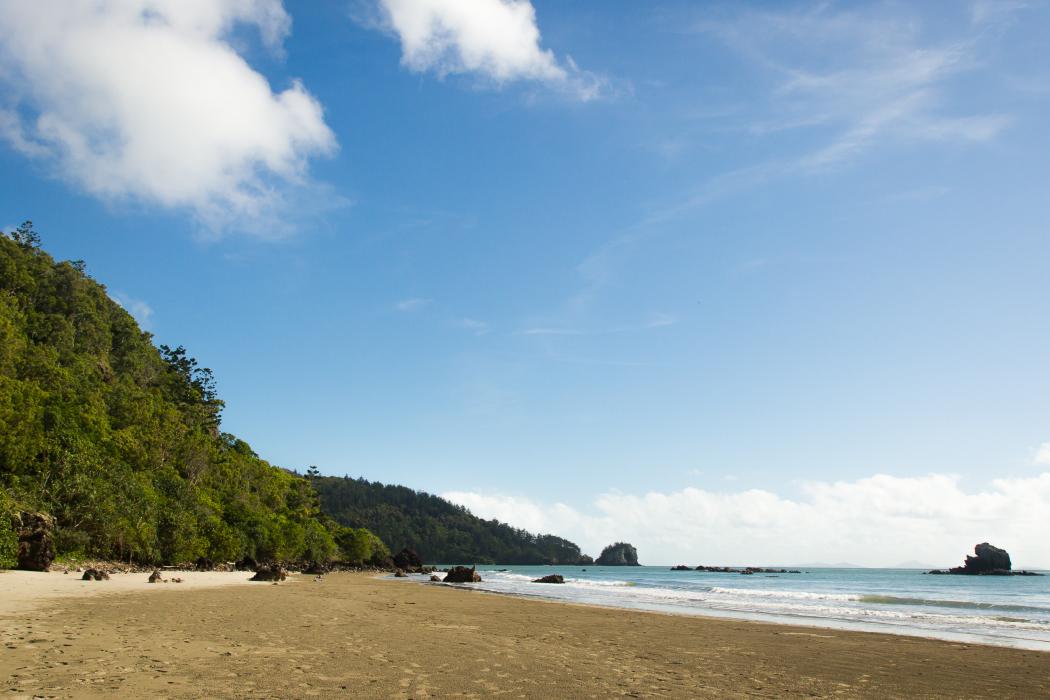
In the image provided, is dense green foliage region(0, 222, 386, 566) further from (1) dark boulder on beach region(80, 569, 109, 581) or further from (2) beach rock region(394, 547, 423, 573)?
(2) beach rock region(394, 547, 423, 573)

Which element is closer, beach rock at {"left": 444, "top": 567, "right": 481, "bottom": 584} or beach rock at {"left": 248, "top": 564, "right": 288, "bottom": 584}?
beach rock at {"left": 248, "top": 564, "right": 288, "bottom": 584}

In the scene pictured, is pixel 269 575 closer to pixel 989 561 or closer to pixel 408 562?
pixel 408 562

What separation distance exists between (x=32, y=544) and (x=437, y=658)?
32.8 meters

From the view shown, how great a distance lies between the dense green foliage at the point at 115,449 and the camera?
4472 centimetres

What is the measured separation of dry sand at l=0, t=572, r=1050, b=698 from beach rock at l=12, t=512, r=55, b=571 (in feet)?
52.0

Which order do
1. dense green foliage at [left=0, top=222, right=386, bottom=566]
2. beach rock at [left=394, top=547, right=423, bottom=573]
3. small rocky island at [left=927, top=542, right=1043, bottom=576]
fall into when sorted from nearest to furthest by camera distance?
dense green foliage at [left=0, top=222, right=386, bottom=566] → beach rock at [left=394, top=547, right=423, bottom=573] → small rocky island at [left=927, top=542, right=1043, bottom=576]

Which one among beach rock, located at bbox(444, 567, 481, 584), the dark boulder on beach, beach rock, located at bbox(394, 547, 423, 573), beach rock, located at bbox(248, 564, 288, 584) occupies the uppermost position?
the dark boulder on beach

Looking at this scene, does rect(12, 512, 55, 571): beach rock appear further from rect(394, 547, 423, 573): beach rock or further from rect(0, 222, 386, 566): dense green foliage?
rect(394, 547, 423, 573): beach rock

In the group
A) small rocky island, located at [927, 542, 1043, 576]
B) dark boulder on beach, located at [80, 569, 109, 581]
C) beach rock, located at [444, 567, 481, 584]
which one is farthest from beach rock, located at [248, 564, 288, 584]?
small rocky island, located at [927, 542, 1043, 576]

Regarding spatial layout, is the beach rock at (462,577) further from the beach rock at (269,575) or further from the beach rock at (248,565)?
the beach rock at (269,575)

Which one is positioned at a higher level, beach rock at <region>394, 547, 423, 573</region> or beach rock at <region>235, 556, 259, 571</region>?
beach rock at <region>235, 556, 259, 571</region>

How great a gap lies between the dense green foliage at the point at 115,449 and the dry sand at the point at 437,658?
78.5 ft

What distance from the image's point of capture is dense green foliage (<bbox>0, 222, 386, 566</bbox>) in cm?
4472

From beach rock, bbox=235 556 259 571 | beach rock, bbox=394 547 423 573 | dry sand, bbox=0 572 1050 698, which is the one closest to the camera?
dry sand, bbox=0 572 1050 698
